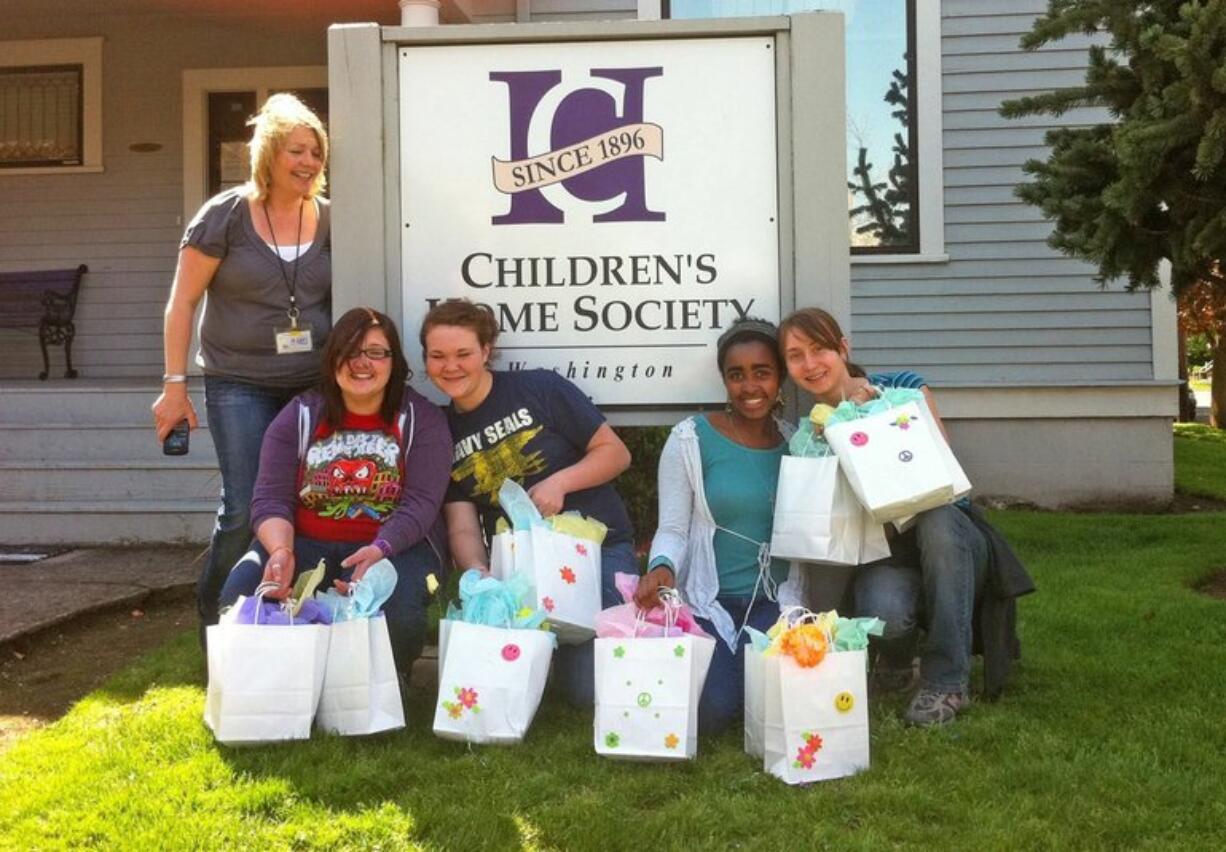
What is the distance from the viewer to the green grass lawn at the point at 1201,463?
825 cm

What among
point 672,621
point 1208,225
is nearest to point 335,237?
point 672,621

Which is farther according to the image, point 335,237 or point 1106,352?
point 1106,352

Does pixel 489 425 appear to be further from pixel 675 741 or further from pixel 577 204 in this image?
Result: pixel 675 741

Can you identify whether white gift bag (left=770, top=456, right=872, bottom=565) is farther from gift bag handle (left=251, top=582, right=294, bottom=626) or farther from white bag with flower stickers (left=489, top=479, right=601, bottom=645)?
gift bag handle (left=251, top=582, right=294, bottom=626)

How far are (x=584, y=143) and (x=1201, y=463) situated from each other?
26.7ft

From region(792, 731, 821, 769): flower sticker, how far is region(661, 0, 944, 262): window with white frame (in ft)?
17.6

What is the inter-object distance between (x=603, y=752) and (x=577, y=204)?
5.35ft

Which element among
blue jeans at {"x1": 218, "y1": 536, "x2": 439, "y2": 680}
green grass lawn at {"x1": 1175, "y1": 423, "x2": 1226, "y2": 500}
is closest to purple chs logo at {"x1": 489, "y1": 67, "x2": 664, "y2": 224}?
blue jeans at {"x1": 218, "y1": 536, "x2": 439, "y2": 680}

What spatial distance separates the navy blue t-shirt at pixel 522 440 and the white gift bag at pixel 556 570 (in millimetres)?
270

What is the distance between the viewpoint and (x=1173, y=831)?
2.46 m

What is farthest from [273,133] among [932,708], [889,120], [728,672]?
[889,120]

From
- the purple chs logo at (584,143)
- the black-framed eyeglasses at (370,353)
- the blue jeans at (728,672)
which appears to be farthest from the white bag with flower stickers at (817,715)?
the purple chs logo at (584,143)

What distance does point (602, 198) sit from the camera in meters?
3.58

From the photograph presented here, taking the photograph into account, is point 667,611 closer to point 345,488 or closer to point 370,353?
point 345,488
